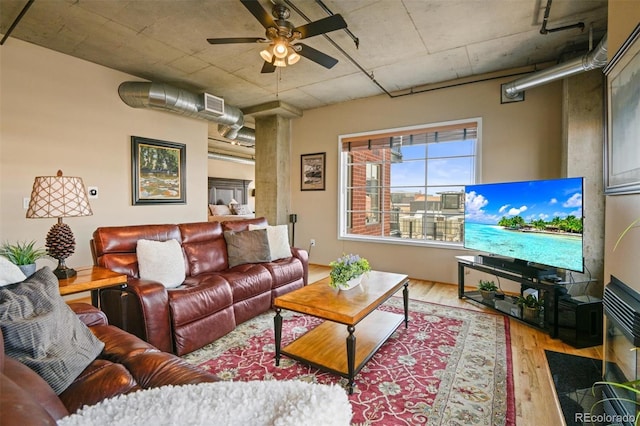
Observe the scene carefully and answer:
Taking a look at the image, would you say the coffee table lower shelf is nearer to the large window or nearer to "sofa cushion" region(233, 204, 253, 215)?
the large window

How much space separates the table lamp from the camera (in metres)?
2.12

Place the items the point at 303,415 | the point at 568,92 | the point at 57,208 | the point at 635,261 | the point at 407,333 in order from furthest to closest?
the point at 568,92 → the point at 407,333 → the point at 57,208 → the point at 635,261 → the point at 303,415

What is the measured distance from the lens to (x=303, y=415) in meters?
0.67

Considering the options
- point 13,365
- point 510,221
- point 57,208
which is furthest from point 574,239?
point 57,208

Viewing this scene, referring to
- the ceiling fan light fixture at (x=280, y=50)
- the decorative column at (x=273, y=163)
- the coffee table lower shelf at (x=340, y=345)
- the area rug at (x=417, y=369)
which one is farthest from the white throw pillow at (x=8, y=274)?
the decorative column at (x=273, y=163)

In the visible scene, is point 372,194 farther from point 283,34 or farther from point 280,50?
point 283,34

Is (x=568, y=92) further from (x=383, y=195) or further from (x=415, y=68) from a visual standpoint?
(x=383, y=195)

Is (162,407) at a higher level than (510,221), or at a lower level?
lower

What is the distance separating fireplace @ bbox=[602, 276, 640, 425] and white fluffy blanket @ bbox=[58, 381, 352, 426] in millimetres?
1505

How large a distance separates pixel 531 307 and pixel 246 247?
299 centimetres

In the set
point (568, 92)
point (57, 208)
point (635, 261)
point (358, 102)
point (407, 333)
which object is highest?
point (358, 102)

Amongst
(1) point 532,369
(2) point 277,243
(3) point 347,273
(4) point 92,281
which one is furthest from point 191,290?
(1) point 532,369

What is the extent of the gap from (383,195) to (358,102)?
166cm

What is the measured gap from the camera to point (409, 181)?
4848 millimetres
